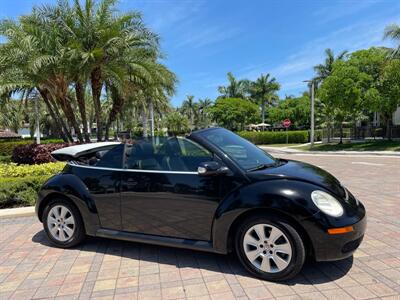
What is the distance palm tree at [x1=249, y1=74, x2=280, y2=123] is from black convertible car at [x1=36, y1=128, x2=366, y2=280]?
52.4m

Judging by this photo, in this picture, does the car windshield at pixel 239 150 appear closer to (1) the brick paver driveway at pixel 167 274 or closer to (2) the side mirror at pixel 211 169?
(2) the side mirror at pixel 211 169

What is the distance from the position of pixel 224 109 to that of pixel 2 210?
4149cm

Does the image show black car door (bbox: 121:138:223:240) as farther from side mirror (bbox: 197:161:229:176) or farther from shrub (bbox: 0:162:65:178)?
shrub (bbox: 0:162:65:178)

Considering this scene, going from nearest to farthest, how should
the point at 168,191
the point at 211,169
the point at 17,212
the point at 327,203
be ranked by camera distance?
1. the point at 327,203
2. the point at 211,169
3. the point at 168,191
4. the point at 17,212

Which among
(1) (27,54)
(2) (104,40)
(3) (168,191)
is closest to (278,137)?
(2) (104,40)

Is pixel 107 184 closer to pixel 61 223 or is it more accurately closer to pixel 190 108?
pixel 61 223

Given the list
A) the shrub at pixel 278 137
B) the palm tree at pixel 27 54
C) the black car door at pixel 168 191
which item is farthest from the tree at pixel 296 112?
the black car door at pixel 168 191

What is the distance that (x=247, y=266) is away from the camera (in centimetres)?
338

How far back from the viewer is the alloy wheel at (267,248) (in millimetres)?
3199

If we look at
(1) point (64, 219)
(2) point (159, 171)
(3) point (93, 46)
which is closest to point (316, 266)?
(2) point (159, 171)

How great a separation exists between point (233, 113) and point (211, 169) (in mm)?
43097

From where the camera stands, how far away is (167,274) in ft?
11.7

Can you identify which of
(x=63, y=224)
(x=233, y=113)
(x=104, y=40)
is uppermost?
(x=104, y=40)

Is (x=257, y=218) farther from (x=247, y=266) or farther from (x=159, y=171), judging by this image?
(x=159, y=171)
